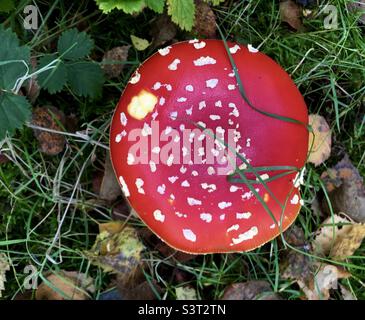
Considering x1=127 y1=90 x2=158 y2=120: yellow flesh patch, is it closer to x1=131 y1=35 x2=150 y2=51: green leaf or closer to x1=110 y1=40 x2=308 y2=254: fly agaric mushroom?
x1=110 y1=40 x2=308 y2=254: fly agaric mushroom

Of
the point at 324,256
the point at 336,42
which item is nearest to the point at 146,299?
the point at 324,256

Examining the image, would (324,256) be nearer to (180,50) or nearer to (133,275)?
(133,275)

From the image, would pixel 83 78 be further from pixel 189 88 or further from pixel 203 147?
pixel 203 147

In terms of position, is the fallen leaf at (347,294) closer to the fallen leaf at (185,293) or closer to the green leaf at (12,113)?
the fallen leaf at (185,293)

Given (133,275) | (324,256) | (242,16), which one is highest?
(242,16)

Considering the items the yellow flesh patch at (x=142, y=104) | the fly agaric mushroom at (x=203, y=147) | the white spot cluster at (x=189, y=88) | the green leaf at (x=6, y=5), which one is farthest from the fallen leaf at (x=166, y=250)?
the green leaf at (x=6, y=5)

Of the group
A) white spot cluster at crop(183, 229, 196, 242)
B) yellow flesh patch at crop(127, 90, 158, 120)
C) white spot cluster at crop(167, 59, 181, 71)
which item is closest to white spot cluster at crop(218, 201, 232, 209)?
white spot cluster at crop(183, 229, 196, 242)
